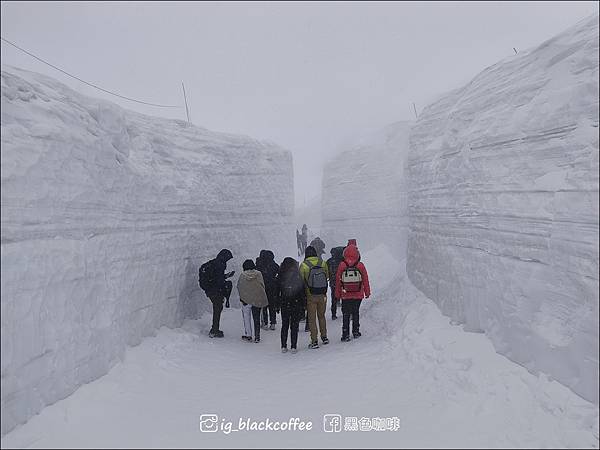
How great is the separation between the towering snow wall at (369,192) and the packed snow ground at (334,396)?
8488 millimetres

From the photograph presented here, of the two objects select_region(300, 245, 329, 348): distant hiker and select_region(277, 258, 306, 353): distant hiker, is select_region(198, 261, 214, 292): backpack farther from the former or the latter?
select_region(300, 245, 329, 348): distant hiker

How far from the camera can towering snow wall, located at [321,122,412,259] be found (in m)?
15.6

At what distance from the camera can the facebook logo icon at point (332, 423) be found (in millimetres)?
4089

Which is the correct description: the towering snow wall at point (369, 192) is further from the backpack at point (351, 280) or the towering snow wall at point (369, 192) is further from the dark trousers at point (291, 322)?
the dark trousers at point (291, 322)

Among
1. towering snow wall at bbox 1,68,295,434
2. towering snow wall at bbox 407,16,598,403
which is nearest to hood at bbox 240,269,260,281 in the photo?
towering snow wall at bbox 1,68,295,434

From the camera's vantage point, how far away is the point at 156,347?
20.1 ft

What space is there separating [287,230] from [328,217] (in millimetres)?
7713

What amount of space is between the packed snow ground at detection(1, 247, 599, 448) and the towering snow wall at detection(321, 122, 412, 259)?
8488 millimetres

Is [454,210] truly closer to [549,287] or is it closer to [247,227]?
[549,287]

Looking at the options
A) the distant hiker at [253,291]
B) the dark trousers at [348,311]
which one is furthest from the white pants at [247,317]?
the dark trousers at [348,311]

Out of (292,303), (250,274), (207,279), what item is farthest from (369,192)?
(292,303)

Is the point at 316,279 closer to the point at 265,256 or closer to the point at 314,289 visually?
the point at 314,289

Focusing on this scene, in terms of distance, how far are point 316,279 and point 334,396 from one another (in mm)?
2195

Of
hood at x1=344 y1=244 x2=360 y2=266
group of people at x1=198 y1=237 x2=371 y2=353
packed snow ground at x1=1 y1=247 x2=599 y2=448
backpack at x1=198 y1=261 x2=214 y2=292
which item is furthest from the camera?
backpack at x1=198 y1=261 x2=214 y2=292
